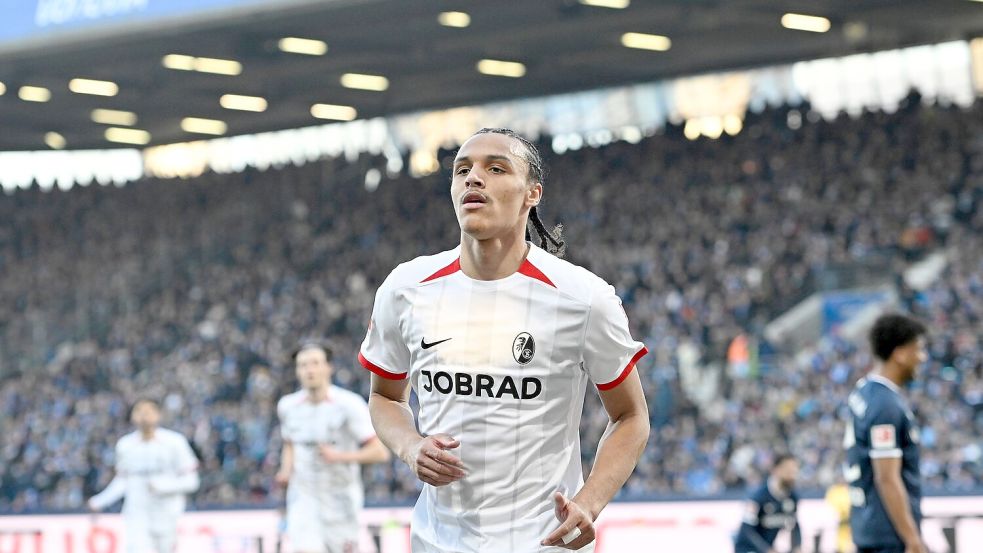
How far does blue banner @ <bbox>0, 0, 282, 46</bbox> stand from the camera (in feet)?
85.1

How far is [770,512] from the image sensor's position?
39.7 feet

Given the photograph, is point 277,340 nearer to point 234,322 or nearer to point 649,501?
point 234,322

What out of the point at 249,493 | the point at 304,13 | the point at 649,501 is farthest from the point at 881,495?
the point at 304,13

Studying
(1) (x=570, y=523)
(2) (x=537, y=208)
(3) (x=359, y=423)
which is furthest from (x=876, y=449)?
(3) (x=359, y=423)

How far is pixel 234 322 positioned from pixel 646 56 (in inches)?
381

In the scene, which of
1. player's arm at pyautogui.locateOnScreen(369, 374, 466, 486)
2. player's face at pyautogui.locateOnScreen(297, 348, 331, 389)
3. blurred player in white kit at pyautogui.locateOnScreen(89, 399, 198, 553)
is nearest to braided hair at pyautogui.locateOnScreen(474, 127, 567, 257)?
player's arm at pyautogui.locateOnScreen(369, 374, 466, 486)

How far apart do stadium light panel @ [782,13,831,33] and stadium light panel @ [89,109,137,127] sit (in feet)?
53.2

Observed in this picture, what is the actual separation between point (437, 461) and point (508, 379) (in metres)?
0.35

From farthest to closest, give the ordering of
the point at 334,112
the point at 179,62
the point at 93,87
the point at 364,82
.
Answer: the point at 334,112
the point at 93,87
the point at 364,82
the point at 179,62

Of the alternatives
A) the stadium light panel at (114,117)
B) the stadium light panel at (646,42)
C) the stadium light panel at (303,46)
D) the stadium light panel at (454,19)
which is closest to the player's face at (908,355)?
the stadium light panel at (454,19)

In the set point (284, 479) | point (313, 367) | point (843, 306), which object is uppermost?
point (843, 306)

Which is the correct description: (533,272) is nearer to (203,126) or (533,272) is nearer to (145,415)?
(145,415)

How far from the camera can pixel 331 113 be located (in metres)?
36.8

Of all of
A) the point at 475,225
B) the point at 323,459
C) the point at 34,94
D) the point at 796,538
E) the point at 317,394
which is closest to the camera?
the point at 475,225
